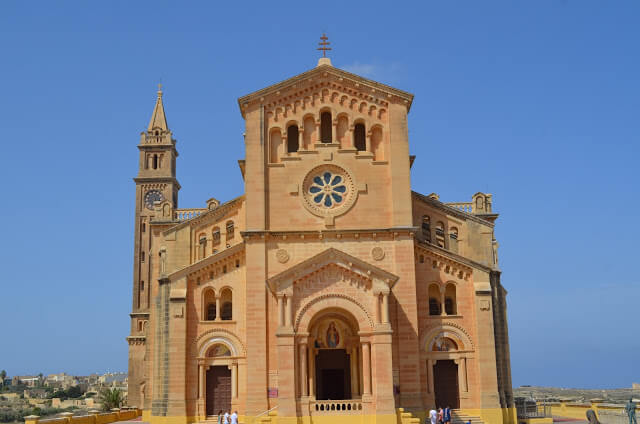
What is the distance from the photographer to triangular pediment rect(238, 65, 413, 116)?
43125 mm

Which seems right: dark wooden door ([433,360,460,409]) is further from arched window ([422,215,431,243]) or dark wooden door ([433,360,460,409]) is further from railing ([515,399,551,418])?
arched window ([422,215,431,243])

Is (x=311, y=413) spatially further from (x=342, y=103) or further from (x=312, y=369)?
(x=342, y=103)

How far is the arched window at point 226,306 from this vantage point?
42156 millimetres

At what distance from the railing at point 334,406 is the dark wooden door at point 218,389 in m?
Result: 6.36

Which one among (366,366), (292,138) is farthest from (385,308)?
(292,138)

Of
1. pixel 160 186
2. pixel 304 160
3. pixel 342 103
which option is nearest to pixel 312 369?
pixel 304 160

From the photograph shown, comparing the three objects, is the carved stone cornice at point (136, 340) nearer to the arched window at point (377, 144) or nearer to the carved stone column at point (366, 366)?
the arched window at point (377, 144)

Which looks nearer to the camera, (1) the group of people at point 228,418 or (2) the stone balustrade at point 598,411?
(1) the group of people at point 228,418

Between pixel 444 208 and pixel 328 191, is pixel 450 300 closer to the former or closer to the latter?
pixel 444 208

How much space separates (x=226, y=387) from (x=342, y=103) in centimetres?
1796

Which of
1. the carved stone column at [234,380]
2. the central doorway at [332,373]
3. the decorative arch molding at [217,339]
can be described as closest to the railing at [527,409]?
the central doorway at [332,373]

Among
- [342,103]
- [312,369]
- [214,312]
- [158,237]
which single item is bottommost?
[312,369]

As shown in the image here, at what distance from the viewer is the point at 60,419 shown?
4016 cm

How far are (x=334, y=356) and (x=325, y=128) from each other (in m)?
13.7
